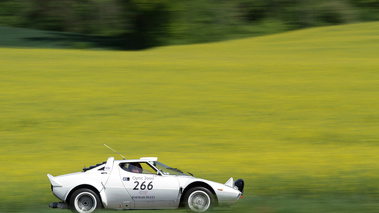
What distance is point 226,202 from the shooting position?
7602 mm

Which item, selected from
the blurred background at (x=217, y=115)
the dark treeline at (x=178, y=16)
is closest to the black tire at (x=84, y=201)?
the blurred background at (x=217, y=115)

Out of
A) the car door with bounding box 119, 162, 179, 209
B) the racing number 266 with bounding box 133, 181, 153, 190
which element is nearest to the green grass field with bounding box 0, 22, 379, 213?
the car door with bounding box 119, 162, 179, 209

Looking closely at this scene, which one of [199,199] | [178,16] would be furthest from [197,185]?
[178,16]

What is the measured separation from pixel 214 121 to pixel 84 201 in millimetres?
7786

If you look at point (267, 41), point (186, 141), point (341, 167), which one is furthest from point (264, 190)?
point (267, 41)

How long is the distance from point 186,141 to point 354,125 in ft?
15.7

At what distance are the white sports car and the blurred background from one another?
330mm

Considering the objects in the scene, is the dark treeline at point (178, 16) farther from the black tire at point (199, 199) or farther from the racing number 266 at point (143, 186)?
the black tire at point (199, 199)

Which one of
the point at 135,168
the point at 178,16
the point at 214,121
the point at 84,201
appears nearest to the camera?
the point at 84,201

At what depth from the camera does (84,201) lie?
7555 mm

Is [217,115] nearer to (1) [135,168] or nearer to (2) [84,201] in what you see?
(1) [135,168]

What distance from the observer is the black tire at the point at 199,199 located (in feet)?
24.8

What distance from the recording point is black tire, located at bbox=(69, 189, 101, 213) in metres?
7.51

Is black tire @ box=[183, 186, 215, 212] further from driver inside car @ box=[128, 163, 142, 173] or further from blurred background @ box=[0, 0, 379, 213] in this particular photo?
driver inside car @ box=[128, 163, 142, 173]
